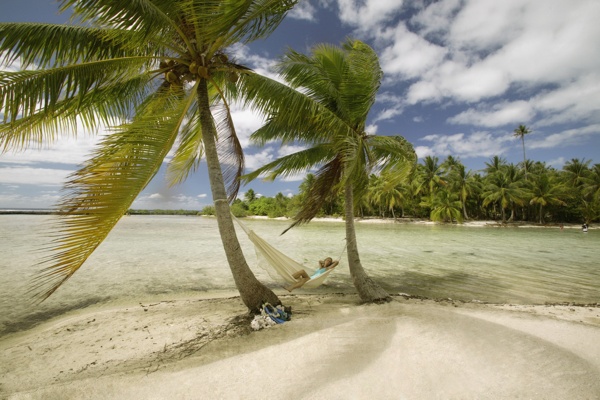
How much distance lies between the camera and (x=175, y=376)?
2457 millimetres

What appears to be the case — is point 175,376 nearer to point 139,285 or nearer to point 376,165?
point 376,165

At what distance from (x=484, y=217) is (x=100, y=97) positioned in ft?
128

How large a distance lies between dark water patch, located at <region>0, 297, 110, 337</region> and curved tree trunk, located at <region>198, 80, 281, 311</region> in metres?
3.28

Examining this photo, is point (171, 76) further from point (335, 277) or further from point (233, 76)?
point (335, 277)

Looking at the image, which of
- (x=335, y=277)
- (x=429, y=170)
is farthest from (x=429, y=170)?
(x=335, y=277)

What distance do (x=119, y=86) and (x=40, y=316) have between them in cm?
388

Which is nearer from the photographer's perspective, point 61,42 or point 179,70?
point 61,42

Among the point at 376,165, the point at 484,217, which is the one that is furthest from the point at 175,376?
the point at 484,217

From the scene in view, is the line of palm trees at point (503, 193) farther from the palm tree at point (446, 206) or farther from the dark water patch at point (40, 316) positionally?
the dark water patch at point (40, 316)

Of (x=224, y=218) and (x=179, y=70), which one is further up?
(x=179, y=70)

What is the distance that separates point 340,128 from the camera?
397 cm

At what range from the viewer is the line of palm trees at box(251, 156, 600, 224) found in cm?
2572

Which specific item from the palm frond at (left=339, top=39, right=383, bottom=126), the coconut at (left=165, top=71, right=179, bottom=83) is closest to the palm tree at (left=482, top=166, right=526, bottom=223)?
the palm frond at (left=339, top=39, right=383, bottom=126)

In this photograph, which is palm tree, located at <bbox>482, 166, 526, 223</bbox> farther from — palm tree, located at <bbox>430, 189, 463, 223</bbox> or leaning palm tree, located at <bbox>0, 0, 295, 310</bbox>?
leaning palm tree, located at <bbox>0, 0, 295, 310</bbox>
